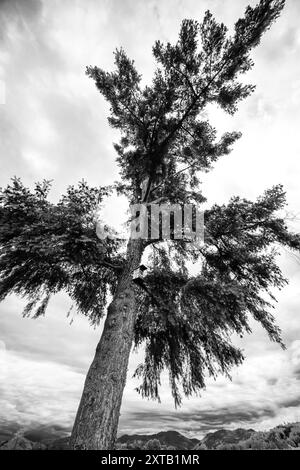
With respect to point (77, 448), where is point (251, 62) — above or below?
above

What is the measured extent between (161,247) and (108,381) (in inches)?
192

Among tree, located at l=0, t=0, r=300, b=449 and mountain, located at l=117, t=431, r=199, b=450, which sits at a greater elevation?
tree, located at l=0, t=0, r=300, b=449

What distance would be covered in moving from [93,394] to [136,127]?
25.6ft

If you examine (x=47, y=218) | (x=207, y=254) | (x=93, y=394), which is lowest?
(x=93, y=394)

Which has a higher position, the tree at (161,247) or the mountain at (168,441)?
the tree at (161,247)

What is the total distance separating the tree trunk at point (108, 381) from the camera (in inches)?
138

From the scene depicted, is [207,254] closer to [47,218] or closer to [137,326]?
[137,326]

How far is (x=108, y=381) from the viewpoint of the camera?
13.5ft

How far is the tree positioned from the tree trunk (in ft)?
0.06

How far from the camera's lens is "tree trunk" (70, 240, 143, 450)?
11.5 ft

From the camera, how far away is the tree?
4570 millimetres

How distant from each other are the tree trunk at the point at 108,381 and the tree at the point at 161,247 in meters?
0.02
